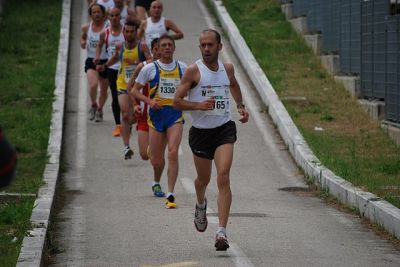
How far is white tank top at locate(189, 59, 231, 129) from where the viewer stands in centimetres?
1047

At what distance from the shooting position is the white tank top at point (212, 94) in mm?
10469

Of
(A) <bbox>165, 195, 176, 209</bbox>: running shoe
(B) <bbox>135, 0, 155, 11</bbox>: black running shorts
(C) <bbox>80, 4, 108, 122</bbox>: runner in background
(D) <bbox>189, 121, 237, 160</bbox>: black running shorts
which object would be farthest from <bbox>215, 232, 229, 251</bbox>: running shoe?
(B) <bbox>135, 0, 155, 11</bbox>: black running shorts

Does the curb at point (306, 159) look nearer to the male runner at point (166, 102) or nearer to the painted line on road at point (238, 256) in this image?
the painted line on road at point (238, 256)

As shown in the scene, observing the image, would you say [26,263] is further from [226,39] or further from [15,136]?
[226,39]

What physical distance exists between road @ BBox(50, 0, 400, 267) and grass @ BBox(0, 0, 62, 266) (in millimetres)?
420

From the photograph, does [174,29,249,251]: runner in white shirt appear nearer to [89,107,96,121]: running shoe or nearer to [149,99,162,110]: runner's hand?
[149,99,162,110]: runner's hand

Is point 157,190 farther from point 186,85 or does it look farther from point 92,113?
point 92,113

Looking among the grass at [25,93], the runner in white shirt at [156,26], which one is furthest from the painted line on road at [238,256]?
the runner in white shirt at [156,26]

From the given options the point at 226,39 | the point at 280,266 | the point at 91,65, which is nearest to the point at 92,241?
the point at 280,266

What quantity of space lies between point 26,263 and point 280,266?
2113 mm

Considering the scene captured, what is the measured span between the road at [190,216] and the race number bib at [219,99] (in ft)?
4.00

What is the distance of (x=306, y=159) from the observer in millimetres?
15484

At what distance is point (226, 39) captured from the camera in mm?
26266

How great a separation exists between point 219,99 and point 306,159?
17.1ft
